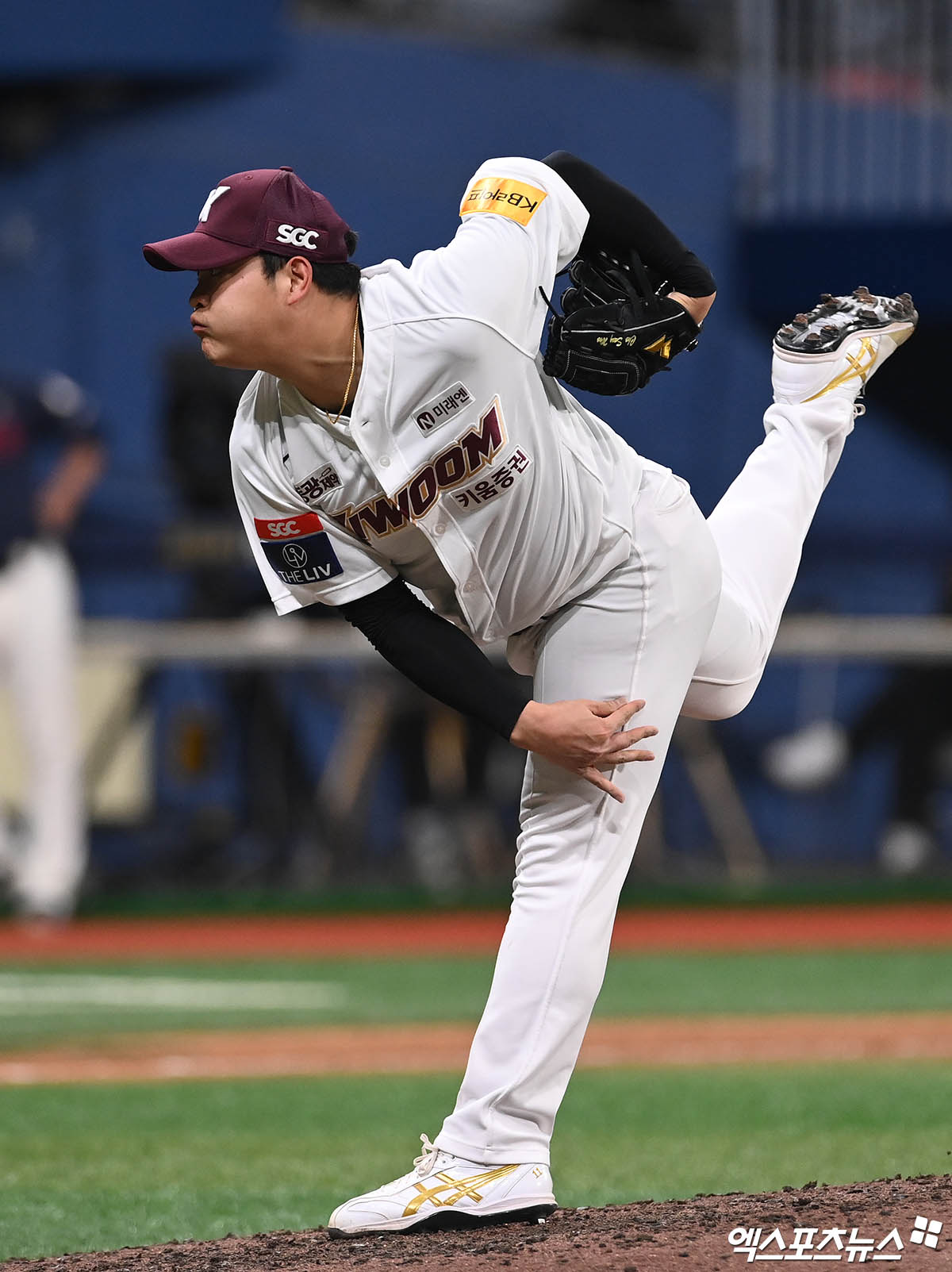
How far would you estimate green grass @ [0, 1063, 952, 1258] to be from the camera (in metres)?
4.14

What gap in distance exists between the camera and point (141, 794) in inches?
430

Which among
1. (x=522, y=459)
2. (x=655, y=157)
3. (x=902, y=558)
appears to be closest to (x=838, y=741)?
(x=902, y=558)

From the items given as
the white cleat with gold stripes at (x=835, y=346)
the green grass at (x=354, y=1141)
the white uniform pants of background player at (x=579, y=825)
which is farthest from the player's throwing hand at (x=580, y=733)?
the green grass at (x=354, y=1141)

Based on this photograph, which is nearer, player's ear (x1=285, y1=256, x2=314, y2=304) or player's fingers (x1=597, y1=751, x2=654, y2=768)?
player's ear (x1=285, y1=256, x2=314, y2=304)

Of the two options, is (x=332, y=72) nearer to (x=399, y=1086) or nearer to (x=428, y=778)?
(x=428, y=778)

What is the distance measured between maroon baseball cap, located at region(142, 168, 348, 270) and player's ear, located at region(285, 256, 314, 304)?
0.04ft

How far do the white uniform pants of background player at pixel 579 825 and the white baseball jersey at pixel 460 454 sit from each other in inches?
3.3

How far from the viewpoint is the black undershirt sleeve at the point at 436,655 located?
341 cm

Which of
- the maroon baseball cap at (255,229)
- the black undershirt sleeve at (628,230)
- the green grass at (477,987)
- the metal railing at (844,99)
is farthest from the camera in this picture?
the metal railing at (844,99)

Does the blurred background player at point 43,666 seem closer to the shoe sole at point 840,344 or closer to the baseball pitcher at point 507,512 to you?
the shoe sole at point 840,344

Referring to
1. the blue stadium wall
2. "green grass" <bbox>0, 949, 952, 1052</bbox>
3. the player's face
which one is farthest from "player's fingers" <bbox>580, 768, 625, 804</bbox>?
the blue stadium wall

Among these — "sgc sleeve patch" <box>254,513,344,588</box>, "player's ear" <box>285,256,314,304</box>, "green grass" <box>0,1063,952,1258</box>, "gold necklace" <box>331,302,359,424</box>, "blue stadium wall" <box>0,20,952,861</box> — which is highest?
"blue stadium wall" <box>0,20,952,861</box>

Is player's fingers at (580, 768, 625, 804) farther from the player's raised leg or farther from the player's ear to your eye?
the player's ear

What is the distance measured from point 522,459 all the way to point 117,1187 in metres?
2.09
